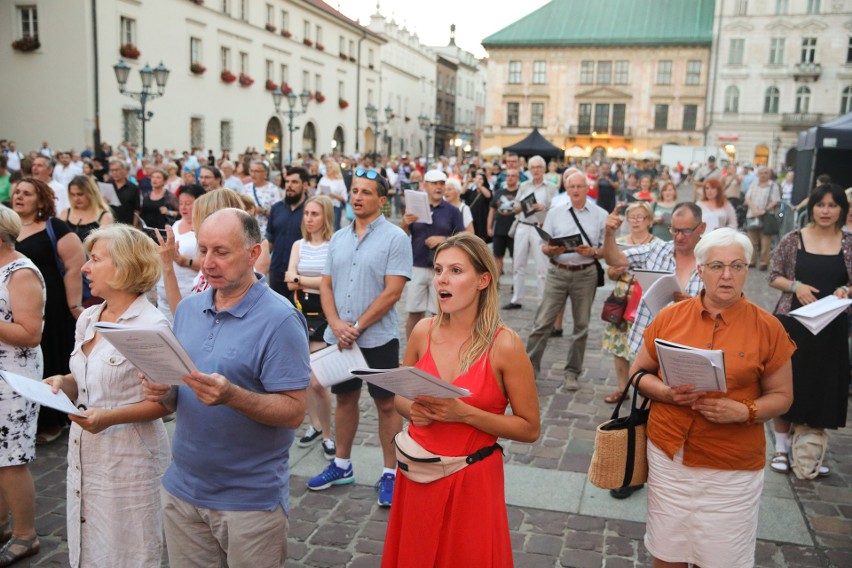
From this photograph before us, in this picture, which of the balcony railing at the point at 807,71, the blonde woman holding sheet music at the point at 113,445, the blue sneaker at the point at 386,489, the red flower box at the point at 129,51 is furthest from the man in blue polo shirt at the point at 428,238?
the balcony railing at the point at 807,71

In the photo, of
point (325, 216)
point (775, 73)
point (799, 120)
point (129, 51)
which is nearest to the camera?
point (325, 216)

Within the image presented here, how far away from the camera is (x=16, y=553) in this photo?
3.96 metres

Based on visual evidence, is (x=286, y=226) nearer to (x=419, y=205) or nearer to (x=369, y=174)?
(x=419, y=205)

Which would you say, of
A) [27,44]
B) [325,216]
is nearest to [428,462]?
[325,216]

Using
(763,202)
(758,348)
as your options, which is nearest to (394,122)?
(763,202)

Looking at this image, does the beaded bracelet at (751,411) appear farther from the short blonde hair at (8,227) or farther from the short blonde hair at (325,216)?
the short blonde hair at (8,227)

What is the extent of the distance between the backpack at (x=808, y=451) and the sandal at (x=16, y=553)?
4.98 meters

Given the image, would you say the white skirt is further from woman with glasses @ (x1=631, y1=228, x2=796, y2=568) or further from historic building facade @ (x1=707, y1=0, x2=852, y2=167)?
historic building facade @ (x1=707, y1=0, x2=852, y2=167)

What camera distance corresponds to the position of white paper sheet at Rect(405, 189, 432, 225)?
729 cm

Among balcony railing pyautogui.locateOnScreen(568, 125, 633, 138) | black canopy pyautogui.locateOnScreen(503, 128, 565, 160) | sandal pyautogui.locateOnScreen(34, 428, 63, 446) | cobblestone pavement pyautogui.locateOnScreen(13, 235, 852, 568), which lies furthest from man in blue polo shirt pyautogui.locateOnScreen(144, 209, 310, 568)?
balcony railing pyautogui.locateOnScreen(568, 125, 633, 138)

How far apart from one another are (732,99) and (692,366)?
64844 millimetres

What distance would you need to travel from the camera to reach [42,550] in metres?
4.11

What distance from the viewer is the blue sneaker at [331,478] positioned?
4918 millimetres

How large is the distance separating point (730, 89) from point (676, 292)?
2478 inches
